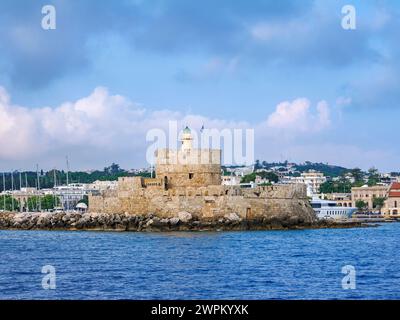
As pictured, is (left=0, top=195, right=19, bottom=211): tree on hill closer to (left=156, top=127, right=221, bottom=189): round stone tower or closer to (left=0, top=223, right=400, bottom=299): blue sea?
(left=156, top=127, right=221, bottom=189): round stone tower

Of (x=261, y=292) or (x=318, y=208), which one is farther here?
(x=318, y=208)

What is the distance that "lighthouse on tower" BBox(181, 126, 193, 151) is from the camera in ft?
167

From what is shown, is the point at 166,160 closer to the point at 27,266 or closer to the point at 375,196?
the point at 27,266

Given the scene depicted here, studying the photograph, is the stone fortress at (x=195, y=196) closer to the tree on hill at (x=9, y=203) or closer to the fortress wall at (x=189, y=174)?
the fortress wall at (x=189, y=174)

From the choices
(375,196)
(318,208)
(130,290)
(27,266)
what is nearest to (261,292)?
(130,290)

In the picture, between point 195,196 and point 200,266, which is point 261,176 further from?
point 200,266

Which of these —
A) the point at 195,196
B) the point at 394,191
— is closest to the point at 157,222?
the point at 195,196

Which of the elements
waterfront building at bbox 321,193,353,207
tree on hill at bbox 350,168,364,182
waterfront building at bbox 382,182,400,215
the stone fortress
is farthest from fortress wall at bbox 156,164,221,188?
tree on hill at bbox 350,168,364,182

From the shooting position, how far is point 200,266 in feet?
97.8

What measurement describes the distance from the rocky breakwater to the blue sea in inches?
113

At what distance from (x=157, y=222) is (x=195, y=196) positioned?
2180 mm
